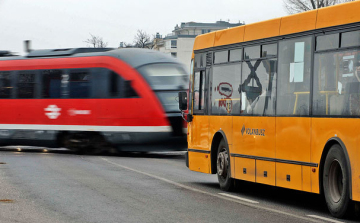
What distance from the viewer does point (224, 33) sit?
1398cm

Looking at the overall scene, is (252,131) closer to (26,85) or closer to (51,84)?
(51,84)

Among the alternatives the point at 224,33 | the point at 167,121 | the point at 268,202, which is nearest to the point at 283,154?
the point at 268,202

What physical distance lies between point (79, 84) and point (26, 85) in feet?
8.75

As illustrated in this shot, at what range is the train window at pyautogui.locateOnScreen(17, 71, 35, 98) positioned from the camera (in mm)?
28203

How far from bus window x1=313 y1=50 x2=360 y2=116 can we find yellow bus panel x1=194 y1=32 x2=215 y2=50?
437 centimetres

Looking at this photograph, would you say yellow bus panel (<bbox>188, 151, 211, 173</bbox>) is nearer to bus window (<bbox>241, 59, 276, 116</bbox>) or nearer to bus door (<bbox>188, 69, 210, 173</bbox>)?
bus door (<bbox>188, 69, 210, 173</bbox>)

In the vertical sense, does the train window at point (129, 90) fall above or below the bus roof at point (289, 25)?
below

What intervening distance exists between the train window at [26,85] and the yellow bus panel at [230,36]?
49.5ft

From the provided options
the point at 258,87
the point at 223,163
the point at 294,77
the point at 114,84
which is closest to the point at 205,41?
the point at 223,163

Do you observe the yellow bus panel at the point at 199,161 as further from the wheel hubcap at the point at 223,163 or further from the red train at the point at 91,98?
the red train at the point at 91,98

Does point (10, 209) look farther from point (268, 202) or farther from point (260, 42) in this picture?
point (260, 42)

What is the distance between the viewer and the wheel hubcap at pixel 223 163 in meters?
13.7

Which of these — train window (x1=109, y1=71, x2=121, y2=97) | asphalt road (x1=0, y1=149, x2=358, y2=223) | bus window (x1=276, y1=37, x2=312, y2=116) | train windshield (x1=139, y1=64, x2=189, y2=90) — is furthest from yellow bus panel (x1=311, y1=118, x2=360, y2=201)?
train window (x1=109, y1=71, x2=121, y2=97)

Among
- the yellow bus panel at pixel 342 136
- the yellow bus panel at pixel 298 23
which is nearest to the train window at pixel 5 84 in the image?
the yellow bus panel at pixel 298 23
